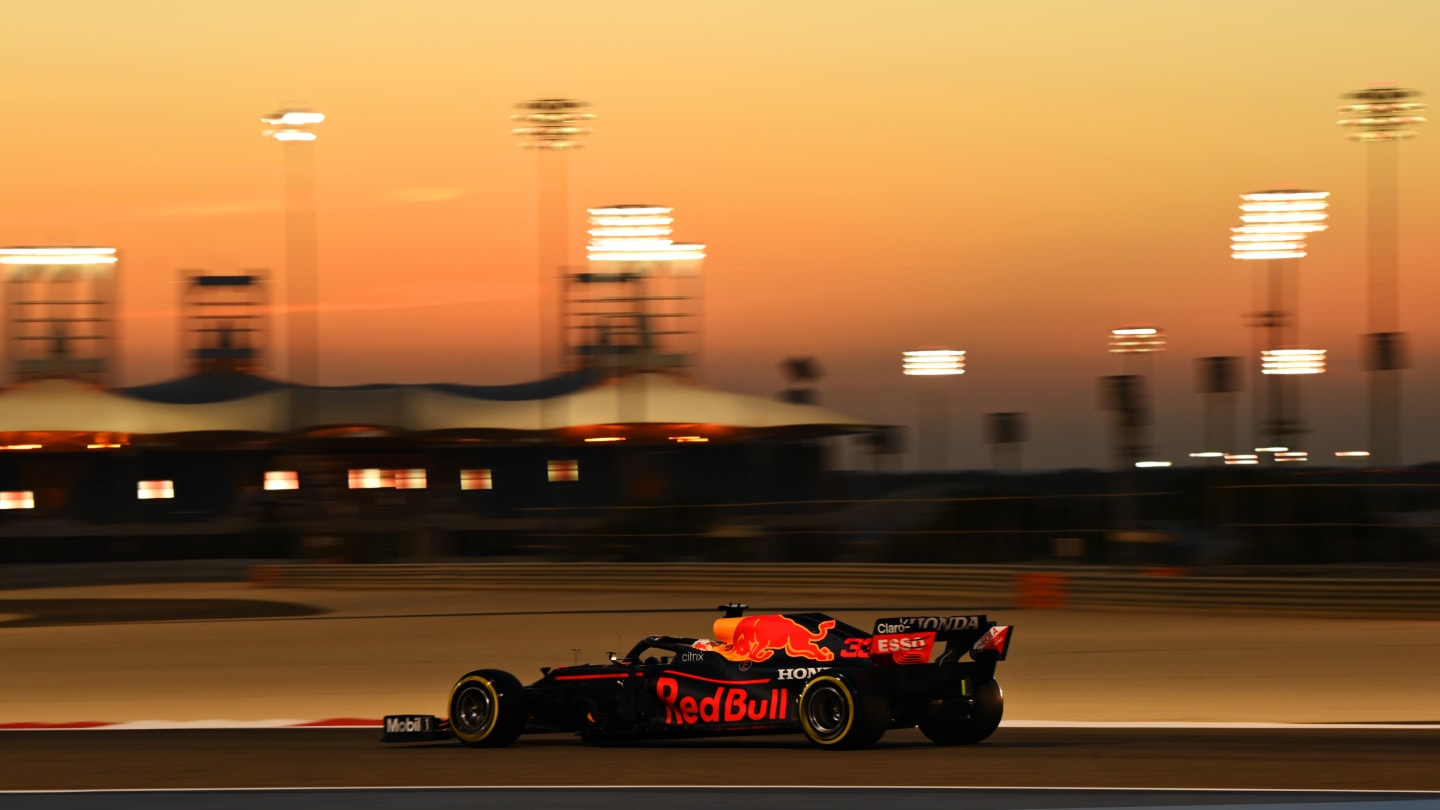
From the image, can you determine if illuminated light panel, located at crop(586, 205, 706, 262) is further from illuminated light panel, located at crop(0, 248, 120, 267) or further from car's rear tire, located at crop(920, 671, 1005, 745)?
car's rear tire, located at crop(920, 671, 1005, 745)

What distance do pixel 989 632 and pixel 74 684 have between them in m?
15.2

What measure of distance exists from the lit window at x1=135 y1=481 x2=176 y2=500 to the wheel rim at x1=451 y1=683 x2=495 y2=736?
8707 cm

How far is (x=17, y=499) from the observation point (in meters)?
94.4

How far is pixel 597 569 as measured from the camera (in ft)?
148

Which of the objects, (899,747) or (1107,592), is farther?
(1107,592)

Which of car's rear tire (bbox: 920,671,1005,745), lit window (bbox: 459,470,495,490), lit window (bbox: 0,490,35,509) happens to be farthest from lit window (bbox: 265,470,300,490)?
car's rear tire (bbox: 920,671,1005,745)

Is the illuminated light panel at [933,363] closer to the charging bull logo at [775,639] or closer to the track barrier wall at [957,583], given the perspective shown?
the track barrier wall at [957,583]

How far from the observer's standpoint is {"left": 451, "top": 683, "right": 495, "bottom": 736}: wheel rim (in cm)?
1468

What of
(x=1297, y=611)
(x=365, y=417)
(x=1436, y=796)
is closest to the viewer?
(x=1436, y=796)

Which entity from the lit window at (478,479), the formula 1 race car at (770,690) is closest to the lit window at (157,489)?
the lit window at (478,479)

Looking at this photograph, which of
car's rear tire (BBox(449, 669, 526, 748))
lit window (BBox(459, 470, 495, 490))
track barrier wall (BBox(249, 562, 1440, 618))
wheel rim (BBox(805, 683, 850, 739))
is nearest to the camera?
wheel rim (BBox(805, 683, 850, 739))

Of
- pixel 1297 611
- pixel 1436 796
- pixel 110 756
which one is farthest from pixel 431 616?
pixel 1436 796

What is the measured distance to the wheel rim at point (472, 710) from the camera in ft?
48.2

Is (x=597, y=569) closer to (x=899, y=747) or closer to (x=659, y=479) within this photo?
(x=899, y=747)
